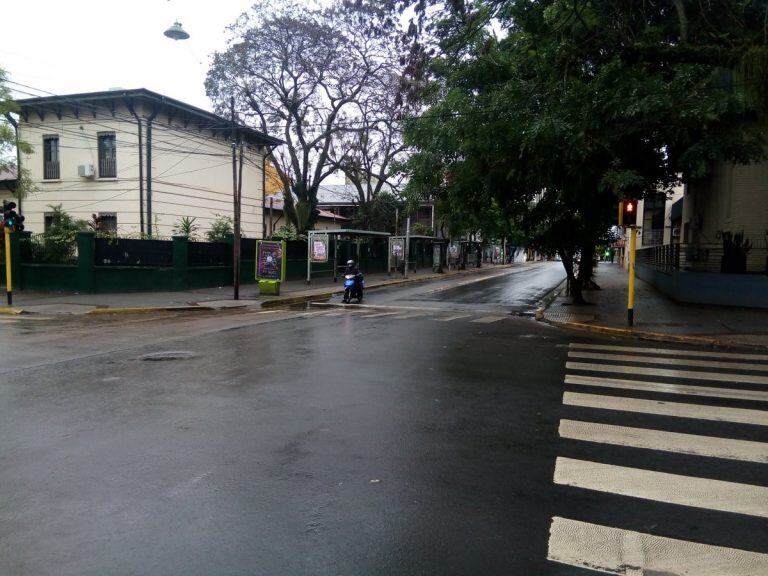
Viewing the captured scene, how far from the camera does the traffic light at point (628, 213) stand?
44.0 ft

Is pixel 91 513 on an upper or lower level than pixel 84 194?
lower

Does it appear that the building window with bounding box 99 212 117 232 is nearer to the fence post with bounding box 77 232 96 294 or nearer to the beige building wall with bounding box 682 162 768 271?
the fence post with bounding box 77 232 96 294

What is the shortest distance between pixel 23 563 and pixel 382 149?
35888 mm

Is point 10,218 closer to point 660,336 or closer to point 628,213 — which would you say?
point 628,213

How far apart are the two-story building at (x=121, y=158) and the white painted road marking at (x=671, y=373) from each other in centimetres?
1997

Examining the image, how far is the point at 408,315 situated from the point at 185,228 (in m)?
13.6

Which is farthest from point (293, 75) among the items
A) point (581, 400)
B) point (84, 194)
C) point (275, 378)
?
point (581, 400)

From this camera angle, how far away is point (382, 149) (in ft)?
122

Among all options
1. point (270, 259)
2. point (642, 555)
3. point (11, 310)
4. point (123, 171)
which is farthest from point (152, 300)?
point (642, 555)

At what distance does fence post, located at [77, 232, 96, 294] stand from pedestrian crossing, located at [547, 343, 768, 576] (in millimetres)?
18761

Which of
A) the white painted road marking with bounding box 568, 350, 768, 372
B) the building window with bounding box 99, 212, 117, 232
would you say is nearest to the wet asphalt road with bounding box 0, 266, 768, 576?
the white painted road marking with bounding box 568, 350, 768, 372

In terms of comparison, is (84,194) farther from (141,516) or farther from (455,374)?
(141,516)

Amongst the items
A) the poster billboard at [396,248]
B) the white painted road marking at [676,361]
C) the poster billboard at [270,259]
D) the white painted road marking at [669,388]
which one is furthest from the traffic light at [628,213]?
the poster billboard at [396,248]

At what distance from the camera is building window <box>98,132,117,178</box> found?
25750 mm
